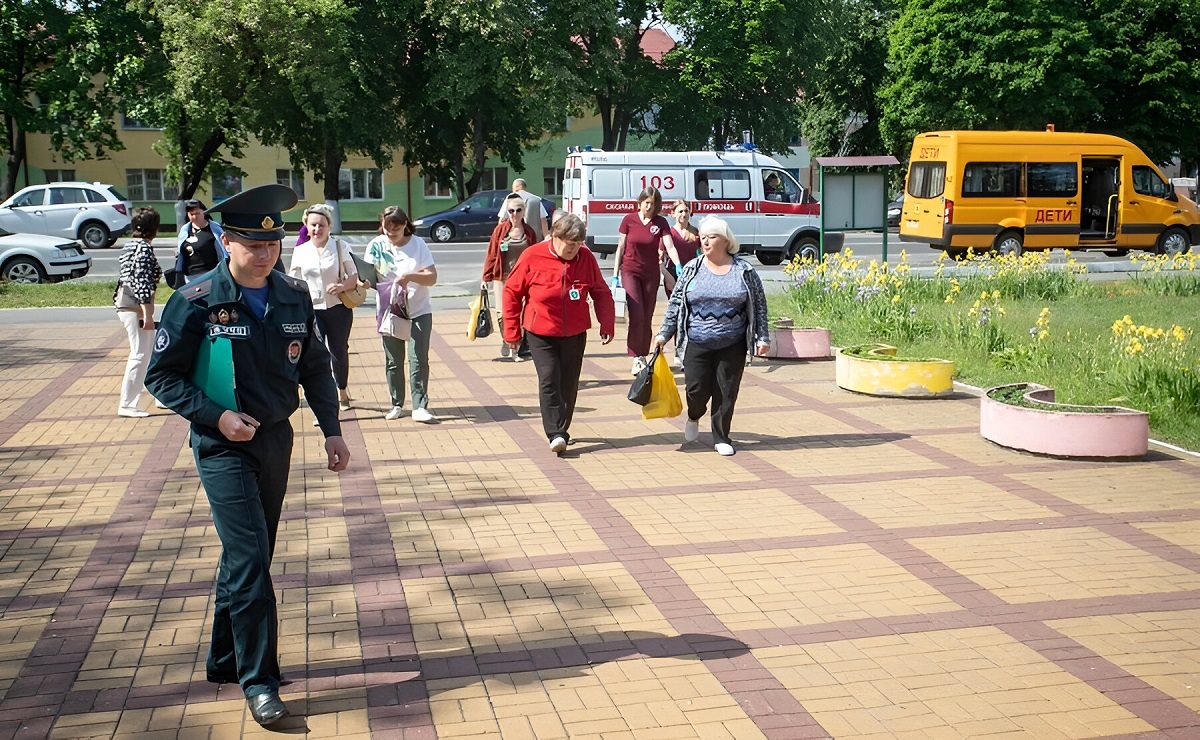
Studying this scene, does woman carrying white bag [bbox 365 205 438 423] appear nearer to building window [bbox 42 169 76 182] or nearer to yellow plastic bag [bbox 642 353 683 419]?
yellow plastic bag [bbox 642 353 683 419]

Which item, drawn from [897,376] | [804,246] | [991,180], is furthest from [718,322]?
[991,180]

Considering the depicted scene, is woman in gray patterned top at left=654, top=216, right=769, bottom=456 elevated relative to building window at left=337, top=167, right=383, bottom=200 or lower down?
lower down

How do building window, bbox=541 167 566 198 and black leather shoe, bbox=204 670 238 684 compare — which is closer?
black leather shoe, bbox=204 670 238 684

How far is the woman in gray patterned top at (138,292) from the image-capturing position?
10.3 m

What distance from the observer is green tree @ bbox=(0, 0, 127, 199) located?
127 feet

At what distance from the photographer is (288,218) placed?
52688mm

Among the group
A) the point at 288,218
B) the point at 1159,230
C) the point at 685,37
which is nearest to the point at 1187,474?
the point at 1159,230

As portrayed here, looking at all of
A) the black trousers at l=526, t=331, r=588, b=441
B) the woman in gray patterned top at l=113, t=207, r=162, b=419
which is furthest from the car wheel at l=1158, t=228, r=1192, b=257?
the woman in gray patterned top at l=113, t=207, r=162, b=419

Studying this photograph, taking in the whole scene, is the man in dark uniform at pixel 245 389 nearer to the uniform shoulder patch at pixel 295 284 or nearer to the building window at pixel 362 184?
the uniform shoulder patch at pixel 295 284

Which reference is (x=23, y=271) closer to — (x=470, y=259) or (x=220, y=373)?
(x=470, y=259)

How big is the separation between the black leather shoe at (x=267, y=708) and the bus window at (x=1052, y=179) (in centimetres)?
2520

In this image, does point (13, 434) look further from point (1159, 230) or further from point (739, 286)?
point (1159, 230)

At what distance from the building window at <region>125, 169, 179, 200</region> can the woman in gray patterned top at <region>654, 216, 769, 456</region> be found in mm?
49252

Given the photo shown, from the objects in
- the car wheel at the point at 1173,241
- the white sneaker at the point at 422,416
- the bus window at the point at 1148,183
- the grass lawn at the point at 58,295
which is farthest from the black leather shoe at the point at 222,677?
the car wheel at the point at 1173,241
